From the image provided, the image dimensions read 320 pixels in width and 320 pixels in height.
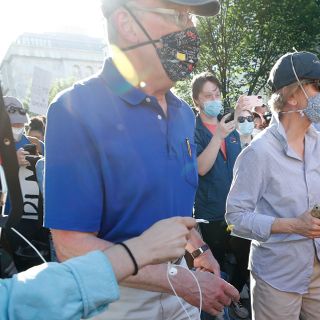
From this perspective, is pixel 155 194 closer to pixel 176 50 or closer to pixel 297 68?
pixel 176 50

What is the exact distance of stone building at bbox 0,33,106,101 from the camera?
81.1m

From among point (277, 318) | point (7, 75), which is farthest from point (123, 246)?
point (7, 75)

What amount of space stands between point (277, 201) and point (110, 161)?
4.23ft

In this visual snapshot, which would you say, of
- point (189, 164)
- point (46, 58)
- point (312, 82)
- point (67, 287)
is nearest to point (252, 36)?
point (312, 82)

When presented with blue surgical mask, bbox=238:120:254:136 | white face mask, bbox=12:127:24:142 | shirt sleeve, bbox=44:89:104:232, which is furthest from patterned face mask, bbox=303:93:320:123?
white face mask, bbox=12:127:24:142

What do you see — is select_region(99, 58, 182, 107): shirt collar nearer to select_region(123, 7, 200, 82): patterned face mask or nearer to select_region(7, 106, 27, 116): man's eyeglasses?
select_region(123, 7, 200, 82): patterned face mask

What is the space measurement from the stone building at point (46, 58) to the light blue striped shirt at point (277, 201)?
262 ft

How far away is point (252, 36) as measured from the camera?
17047 mm

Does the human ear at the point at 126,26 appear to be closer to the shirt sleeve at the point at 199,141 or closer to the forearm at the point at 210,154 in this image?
the forearm at the point at 210,154

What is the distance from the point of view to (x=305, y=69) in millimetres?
2494

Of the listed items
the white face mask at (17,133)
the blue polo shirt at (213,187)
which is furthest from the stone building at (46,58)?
the blue polo shirt at (213,187)

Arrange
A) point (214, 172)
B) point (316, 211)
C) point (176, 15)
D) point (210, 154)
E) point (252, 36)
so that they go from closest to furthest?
point (176, 15)
point (316, 211)
point (210, 154)
point (214, 172)
point (252, 36)

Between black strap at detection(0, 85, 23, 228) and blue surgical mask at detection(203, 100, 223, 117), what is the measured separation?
314 cm

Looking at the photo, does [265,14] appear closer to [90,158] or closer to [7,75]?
[90,158]
